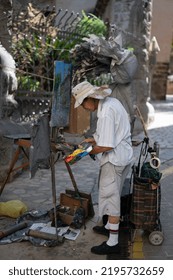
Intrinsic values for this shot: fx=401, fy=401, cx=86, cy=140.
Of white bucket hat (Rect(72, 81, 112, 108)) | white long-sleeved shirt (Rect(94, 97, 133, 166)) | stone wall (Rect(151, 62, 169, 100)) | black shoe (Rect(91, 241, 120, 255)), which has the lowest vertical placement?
black shoe (Rect(91, 241, 120, 255))

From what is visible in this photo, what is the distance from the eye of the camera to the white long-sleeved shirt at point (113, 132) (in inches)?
146

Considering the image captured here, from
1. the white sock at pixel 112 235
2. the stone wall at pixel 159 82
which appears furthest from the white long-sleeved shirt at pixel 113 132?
the stone wall at pixel 159 82

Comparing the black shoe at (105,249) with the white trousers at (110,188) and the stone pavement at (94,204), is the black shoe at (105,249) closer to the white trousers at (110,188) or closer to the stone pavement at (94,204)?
the stone pavement at (94,204)

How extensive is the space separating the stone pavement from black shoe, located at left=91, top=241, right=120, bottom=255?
0.16 ft

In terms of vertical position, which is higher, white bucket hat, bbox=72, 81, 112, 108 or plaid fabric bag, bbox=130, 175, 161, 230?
white bucket hat, bbox=72, 81, 112, 108

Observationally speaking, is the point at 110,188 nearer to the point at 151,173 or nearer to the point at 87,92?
the point at 151,173

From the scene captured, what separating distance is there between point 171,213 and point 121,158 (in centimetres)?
161

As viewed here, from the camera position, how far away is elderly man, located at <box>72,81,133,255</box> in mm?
3734

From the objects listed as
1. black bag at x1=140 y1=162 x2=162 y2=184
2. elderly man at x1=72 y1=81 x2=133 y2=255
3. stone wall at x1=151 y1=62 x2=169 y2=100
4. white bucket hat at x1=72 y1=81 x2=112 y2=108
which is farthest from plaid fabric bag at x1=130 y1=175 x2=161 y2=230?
stone wall at x1=151 y1=62 x2=169 y2=100

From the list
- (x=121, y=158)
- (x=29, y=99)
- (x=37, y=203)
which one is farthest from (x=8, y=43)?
(x=121, y=158)

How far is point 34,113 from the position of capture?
8352 mm

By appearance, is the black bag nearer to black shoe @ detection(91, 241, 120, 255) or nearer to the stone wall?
black shoe @ detection(91, 241, 120, 255)

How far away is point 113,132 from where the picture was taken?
373cm

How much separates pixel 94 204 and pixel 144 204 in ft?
4.59
